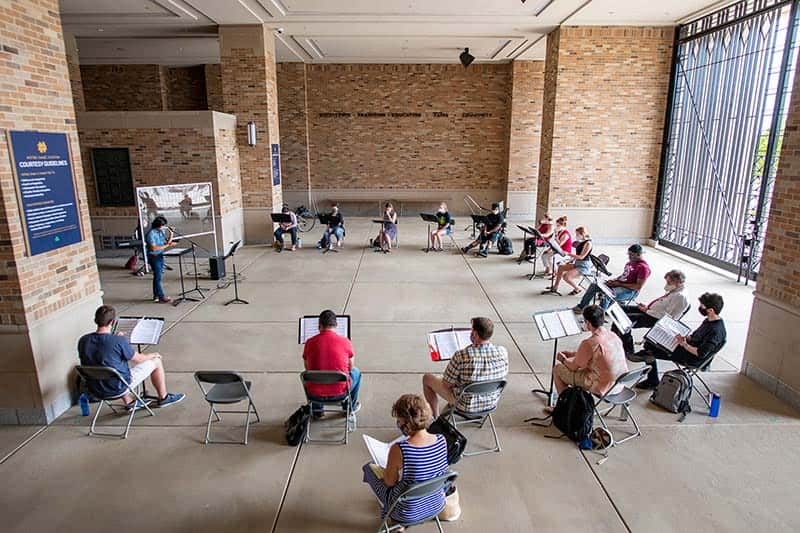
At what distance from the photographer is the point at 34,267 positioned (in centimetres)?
488

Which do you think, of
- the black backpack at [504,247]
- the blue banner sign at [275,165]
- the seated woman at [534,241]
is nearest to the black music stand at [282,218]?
the blue banner sign at [275,165]

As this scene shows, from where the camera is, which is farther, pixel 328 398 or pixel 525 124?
pixel 525 124

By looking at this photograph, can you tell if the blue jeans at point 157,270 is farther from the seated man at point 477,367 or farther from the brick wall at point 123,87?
the brick wall at point 123,87

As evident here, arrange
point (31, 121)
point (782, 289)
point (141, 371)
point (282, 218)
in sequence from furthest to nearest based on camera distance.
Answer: point (282, 218), point (782, 289), point (141, 371), point (31, 121)

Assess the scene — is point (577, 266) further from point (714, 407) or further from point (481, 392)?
point (481, 392)

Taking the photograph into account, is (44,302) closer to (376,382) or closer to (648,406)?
(376,382)

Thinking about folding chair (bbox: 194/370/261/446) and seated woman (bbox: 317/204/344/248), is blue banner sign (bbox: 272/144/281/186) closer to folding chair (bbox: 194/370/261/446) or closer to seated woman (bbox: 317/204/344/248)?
seated woman (bbox: 317/204/344/248)

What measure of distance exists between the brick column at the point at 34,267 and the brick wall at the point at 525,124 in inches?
623

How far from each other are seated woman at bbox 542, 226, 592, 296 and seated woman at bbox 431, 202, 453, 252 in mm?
4099

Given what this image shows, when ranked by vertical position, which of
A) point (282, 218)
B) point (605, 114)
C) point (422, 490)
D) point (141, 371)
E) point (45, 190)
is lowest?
point (141, 371)

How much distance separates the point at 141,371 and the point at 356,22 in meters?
10.9

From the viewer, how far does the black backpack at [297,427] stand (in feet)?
15.3

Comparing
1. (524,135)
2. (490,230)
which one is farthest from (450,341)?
(524,135)

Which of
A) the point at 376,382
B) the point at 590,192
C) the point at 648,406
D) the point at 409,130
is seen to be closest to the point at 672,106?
the point at 590,192
